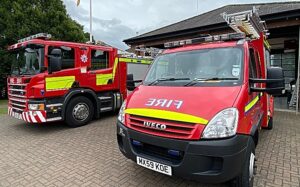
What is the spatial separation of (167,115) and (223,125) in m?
0.65

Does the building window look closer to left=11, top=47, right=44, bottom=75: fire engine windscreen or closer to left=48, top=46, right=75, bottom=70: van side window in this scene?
left=48, top=46, right=75, bottom=70: van side window

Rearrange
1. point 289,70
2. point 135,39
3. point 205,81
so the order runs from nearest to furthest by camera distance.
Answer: point 205,81
point 135,39
point 289,70

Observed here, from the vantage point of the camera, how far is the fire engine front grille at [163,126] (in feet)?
7.96

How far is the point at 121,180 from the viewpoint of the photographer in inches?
130

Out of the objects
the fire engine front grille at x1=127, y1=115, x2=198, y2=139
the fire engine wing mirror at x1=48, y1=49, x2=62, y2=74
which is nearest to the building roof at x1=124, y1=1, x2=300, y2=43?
the fire engine wing mirror at x1=48, y1=49, x2=62, y2=74

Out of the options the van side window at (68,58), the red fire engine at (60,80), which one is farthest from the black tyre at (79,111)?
the van side window at (68,58)

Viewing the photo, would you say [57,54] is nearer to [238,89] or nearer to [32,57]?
[32,57]

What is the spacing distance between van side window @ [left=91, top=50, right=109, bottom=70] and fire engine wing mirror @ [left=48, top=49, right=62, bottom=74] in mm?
1312

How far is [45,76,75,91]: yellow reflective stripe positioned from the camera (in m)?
5.82

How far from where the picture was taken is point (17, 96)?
6086mm

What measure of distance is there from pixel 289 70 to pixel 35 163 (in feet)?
59.6

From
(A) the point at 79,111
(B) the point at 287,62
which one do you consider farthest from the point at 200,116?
(B) the point at 287,62

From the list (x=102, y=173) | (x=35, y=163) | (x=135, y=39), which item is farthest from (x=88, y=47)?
(x=135, y=39)

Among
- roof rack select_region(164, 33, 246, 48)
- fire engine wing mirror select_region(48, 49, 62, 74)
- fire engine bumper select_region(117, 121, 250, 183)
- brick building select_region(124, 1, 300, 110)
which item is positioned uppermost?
brick building select_region(124, 1, 300, 110)
